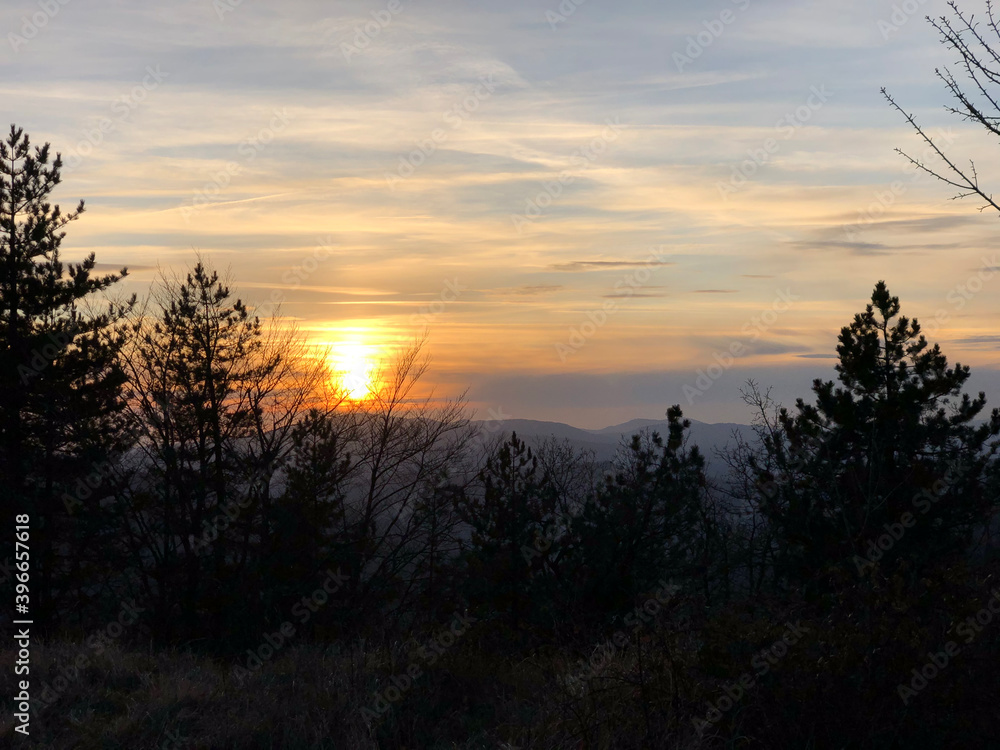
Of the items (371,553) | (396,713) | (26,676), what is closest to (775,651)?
(396,713)

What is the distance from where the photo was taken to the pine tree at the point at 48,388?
786 inches

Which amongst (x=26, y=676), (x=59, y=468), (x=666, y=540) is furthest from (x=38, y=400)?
(x=666, y=540)

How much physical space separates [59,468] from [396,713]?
58.0 feet

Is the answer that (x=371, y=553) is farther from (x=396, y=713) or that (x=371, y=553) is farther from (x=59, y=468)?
(x=396, y=713)

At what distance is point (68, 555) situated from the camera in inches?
790

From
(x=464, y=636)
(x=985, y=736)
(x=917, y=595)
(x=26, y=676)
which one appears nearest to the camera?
(x=985, y=736)

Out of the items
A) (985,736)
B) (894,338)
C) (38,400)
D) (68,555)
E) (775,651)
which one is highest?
(894,338)

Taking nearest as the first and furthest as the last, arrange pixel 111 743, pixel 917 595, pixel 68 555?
pixel 111 743 → pixel 917 595 → pixel 68 555

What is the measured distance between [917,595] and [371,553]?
16.7m

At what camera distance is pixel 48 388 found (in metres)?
20.2

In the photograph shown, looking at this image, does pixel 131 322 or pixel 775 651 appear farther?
pixel 131 322

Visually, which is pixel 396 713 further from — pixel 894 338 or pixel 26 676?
pixel 894 338

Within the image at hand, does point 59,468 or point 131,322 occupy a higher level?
point 131,322

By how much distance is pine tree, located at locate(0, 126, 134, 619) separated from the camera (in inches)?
786
